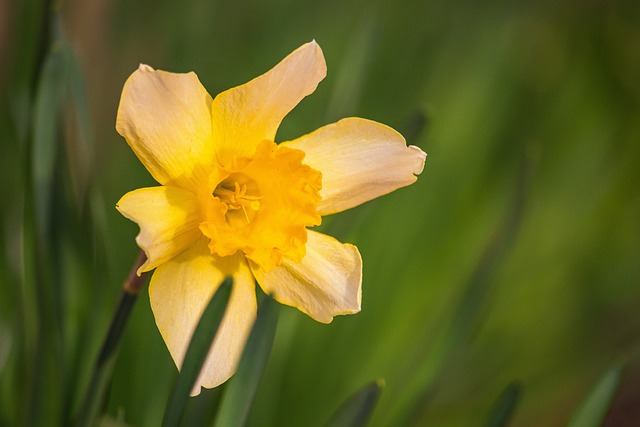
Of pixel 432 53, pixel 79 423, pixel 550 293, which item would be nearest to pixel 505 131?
pixel 432 53

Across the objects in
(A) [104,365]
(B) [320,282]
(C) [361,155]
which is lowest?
(A) [104,365]

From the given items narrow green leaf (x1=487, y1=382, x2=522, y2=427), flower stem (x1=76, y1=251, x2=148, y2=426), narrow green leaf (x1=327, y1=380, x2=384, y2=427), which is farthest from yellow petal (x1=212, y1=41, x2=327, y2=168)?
narrow green leaf (x1=487, y1=382, x2=522, y2=427)

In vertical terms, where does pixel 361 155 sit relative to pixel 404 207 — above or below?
above

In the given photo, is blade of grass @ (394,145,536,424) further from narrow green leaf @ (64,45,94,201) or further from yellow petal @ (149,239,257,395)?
narrow green leaf @ (64,45,94,201)

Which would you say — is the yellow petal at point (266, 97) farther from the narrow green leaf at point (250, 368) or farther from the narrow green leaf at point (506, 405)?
the narrow green leaf at point (506, 405)

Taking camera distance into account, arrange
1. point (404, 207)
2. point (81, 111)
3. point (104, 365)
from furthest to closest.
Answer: point (404, 207) < point (81, 111) < point (104, 365)

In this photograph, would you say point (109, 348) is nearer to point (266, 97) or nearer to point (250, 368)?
point (250, 368)

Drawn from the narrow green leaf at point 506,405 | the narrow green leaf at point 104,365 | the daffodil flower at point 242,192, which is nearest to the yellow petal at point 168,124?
the daffodil flower at point 242,192

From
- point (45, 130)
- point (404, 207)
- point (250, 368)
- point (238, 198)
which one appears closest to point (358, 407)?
point (250, 368)
